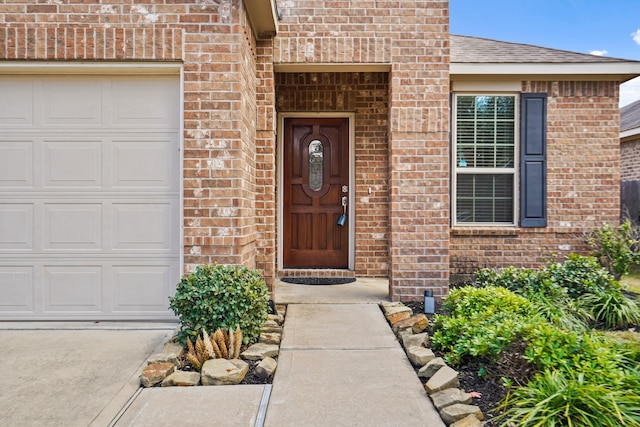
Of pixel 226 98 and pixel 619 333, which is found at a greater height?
pixel 226 98

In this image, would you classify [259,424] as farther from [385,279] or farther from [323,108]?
[323,108]

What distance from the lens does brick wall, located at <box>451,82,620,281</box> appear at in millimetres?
5965

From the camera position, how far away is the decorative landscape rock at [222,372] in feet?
9.09

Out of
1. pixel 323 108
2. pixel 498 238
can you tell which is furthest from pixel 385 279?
pixel 323 108

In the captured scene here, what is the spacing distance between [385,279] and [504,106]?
109 inches

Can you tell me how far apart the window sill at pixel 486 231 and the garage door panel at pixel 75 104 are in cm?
434

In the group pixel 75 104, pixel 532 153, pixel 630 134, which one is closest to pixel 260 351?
pixel 75 104

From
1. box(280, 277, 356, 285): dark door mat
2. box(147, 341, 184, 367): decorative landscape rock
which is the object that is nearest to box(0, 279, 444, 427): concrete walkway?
box(147, 341, 184, 367): decorative landscape rock

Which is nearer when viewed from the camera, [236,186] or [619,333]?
[236,186]

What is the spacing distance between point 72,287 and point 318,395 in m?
2.55

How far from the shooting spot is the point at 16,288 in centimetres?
395

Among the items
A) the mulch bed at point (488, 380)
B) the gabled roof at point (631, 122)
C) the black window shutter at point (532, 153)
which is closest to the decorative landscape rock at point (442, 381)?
the mulch bed at point (488, 380)

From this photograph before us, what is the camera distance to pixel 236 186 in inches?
150

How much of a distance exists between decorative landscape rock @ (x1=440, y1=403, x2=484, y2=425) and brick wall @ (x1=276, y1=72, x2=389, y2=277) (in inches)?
146
